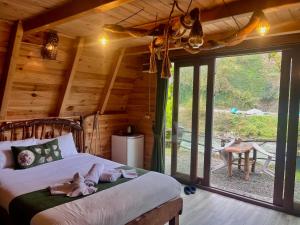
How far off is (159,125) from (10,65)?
98.0 inches

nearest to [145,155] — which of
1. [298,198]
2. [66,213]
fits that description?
[298,198]

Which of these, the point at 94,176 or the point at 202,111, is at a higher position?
the point at 202,111

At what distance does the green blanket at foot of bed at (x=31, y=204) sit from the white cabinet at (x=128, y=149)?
7.78 feet

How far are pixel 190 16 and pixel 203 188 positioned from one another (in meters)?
3.11

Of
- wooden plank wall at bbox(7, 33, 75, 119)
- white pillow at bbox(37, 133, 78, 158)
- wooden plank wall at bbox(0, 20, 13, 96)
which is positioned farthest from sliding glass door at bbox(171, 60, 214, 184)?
wooden plank wall at bbox(0, 20, 13, 96)

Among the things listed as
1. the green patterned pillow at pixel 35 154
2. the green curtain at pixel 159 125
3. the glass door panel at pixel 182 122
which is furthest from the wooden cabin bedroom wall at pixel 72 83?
the glass door panel at pixel 182 122

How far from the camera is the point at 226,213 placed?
3248 mm

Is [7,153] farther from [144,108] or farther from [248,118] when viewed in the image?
[248,118]

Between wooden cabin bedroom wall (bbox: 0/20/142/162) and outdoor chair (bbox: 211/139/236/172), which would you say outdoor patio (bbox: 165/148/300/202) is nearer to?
outdoor chair (bbox: 211/139/236/172)

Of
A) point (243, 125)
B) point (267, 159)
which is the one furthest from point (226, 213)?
point (243, 125)

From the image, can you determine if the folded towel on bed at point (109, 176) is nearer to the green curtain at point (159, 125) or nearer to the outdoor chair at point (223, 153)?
the green curtain at point (159, 125)

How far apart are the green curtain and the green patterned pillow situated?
1.71 m

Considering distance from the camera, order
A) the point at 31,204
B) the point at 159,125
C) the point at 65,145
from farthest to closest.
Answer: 1. the point at 159,125
2. the point at 65,145
3. the point at 31,204

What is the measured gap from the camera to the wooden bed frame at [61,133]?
2395 millimetres
